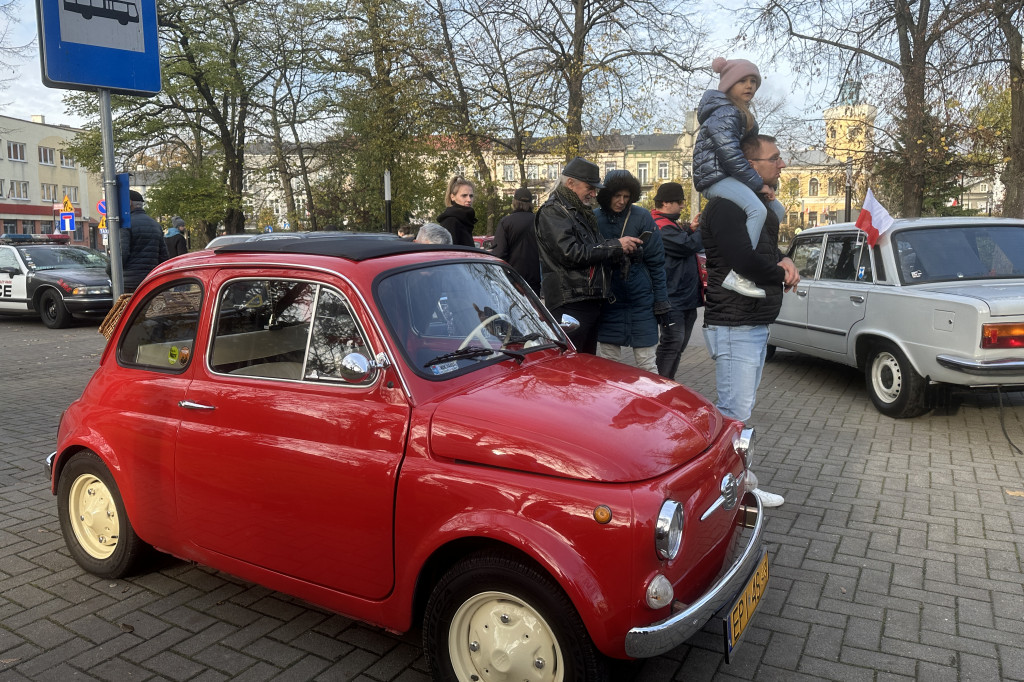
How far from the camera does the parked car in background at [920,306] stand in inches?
234

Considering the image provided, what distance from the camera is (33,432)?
682 centimetres

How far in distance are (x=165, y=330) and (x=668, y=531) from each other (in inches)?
102

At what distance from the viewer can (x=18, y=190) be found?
63562 mm

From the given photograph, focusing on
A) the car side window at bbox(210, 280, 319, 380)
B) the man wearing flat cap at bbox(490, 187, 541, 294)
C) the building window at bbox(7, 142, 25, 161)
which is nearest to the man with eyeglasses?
the car side window at bbox(210, 280, 319, 380)

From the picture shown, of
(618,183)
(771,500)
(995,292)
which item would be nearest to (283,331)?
(618,183)

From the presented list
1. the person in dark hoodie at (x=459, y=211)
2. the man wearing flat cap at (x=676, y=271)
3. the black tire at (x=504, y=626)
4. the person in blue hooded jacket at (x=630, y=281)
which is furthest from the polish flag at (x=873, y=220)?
the black tire at (x=504, y=626)

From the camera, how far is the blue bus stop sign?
203 inches

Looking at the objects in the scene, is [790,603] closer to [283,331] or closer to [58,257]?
[283,331]

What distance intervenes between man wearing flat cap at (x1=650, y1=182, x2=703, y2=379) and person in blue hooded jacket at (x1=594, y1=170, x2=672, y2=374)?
1.22 metres

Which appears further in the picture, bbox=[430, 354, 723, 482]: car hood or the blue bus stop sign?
the blue bus stop sign

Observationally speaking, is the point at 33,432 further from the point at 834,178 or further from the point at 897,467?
the point at 834,178

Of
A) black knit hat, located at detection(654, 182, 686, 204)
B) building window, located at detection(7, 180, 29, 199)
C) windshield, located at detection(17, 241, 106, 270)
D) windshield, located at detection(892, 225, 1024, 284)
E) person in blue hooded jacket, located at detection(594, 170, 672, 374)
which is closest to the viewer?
person in blue hooded jacket, located at detection(594, 170, 672, 374)

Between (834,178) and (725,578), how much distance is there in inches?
706

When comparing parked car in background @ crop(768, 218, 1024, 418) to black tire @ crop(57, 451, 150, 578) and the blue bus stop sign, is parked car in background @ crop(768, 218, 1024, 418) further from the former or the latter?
the blue bus stop sign
